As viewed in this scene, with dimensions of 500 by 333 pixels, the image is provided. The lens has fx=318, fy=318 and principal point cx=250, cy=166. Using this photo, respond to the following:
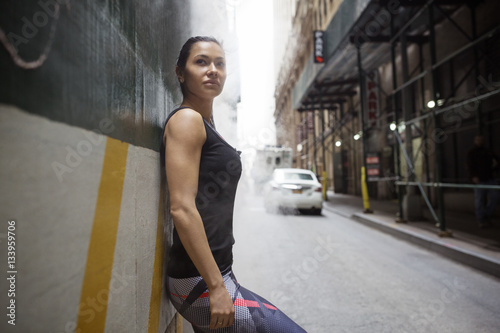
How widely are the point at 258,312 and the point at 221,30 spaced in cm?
338

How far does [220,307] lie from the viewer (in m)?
1.16

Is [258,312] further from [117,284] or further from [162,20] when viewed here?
[162,20]

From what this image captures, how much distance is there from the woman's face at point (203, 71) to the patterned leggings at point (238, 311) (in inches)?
31.8

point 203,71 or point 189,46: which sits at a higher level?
point 189,46

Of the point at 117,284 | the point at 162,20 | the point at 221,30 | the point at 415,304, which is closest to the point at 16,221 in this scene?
the point at 117,284

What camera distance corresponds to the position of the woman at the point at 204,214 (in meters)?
1.14

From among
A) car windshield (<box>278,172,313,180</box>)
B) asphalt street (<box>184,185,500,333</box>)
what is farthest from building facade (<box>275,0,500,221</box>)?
car windshield (<box>278,172,313,180</box>)

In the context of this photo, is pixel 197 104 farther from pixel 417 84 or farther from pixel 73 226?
pixel 417 84

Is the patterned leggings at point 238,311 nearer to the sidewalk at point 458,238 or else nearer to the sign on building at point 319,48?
the sidewalk at point 458,238

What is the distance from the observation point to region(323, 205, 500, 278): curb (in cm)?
443

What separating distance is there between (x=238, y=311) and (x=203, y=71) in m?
1.02

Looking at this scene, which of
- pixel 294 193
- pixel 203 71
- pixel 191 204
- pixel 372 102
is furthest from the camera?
pixel 372 102

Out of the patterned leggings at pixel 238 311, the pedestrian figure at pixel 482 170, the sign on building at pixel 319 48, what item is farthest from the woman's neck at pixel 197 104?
the sign on building at pixel 319 48

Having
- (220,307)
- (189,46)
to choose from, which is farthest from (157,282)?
(189,46)
